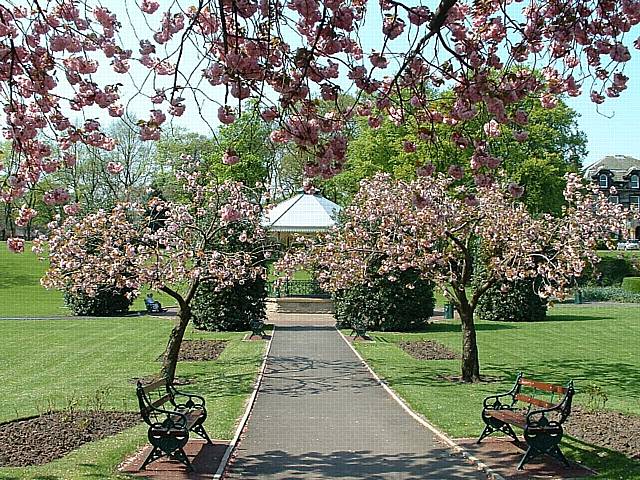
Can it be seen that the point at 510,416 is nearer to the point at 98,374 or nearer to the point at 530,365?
the point at 530,365

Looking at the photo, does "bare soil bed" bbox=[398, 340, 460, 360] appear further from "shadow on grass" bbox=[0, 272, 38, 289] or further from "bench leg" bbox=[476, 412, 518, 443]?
"shadow on grass" bbox=[0, 272, 38, 289]

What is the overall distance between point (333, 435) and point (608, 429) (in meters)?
3.52

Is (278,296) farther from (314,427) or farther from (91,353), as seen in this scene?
(314,427)

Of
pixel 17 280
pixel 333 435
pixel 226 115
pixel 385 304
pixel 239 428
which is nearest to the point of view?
pixel 226 115

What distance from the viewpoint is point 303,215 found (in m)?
33.3

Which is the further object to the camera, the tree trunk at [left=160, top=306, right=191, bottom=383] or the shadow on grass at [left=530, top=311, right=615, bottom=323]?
the shadow on grass at [left=530, top=311, right=615, bottom=323]

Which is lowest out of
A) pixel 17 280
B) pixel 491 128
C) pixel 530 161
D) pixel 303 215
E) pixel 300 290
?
pixel 300 290

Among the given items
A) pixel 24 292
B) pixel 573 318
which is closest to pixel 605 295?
pixel 573 318

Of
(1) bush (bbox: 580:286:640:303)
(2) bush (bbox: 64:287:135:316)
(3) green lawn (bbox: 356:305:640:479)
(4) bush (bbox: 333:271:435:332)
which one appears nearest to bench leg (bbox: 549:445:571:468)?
(3) green lawn (bbox: 356:305:640:479)

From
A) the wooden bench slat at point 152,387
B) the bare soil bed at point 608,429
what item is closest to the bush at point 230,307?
the bare soil bed at point 608,429

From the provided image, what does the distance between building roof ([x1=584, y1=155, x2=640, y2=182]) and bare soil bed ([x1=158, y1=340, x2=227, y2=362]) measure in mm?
60495

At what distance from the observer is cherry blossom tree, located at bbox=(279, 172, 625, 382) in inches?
576

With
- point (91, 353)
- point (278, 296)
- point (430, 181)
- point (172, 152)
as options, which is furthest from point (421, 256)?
point (172, 152)

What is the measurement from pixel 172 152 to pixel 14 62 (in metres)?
48.8
